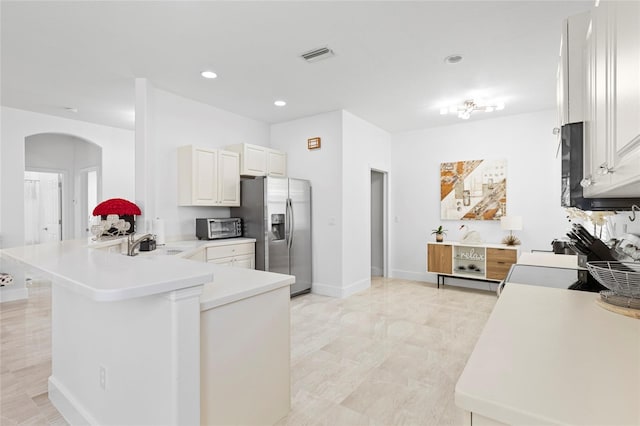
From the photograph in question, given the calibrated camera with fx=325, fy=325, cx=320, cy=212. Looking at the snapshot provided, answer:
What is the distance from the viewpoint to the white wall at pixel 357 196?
484 centimetres

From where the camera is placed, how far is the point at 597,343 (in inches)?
38.9

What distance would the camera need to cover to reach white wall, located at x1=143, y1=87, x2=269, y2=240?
392 centimetres

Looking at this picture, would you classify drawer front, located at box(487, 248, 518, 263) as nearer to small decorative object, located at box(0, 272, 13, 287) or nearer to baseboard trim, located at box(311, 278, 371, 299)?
baseboard trim, located at box(311, 278, 371, 299)

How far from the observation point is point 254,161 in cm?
481

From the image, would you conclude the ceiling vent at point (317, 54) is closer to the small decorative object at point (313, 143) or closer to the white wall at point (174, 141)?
the small decorative object at point (313, 143)

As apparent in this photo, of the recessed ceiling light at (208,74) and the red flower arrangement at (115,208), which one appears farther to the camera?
the recessed ceiling light at (208,74)

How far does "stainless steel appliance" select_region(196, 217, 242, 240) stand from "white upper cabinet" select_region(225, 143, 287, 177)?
2.45ft

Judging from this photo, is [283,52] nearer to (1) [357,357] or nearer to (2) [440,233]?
(1) [357,357]

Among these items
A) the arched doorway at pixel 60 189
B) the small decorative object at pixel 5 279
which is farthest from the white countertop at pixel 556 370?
the arched doorway at pixel 60 189

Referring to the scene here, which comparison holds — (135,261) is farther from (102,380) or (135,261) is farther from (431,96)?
(431,96)

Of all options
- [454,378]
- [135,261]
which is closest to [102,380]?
[135,261]

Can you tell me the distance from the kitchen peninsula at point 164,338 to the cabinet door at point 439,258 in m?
3.87

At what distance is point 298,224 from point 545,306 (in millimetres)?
3670

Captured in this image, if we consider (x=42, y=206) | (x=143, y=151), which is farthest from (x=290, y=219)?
(x=42, y=206)
